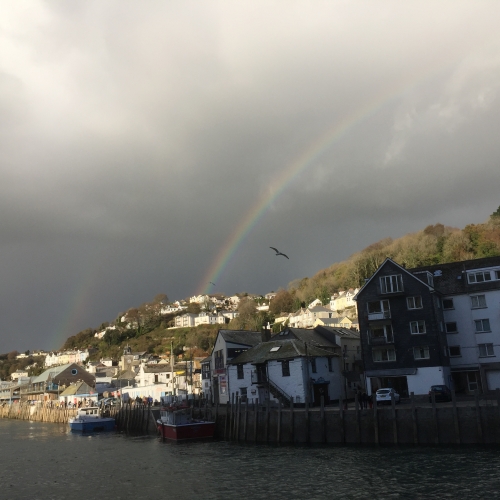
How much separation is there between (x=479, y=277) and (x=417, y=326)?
983 cm

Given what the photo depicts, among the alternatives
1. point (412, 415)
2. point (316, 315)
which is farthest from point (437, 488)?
point (316, 315)

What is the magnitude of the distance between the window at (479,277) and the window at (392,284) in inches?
336

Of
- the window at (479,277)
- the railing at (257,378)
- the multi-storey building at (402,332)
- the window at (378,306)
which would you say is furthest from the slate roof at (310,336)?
the window at (479,277)

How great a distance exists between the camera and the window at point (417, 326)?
6078 centimetres

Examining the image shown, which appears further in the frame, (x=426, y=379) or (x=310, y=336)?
(x=310, y=336)

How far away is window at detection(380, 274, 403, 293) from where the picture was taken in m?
62.7

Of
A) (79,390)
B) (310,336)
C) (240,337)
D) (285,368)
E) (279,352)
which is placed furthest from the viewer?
(79,390)

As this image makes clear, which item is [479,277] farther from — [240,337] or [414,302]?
[240,337]

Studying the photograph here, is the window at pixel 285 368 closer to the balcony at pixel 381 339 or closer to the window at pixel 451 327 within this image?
the balcony at pixel 381 339

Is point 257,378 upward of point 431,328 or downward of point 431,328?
downward

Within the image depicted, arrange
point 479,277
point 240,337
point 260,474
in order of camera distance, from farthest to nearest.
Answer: point 240,337 < point 479,277 < point 260,474

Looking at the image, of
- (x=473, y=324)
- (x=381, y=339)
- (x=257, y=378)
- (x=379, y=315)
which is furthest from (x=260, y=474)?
(x=473, y=324)

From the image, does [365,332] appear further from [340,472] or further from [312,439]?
[340,472]

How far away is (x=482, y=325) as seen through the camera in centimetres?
6184
